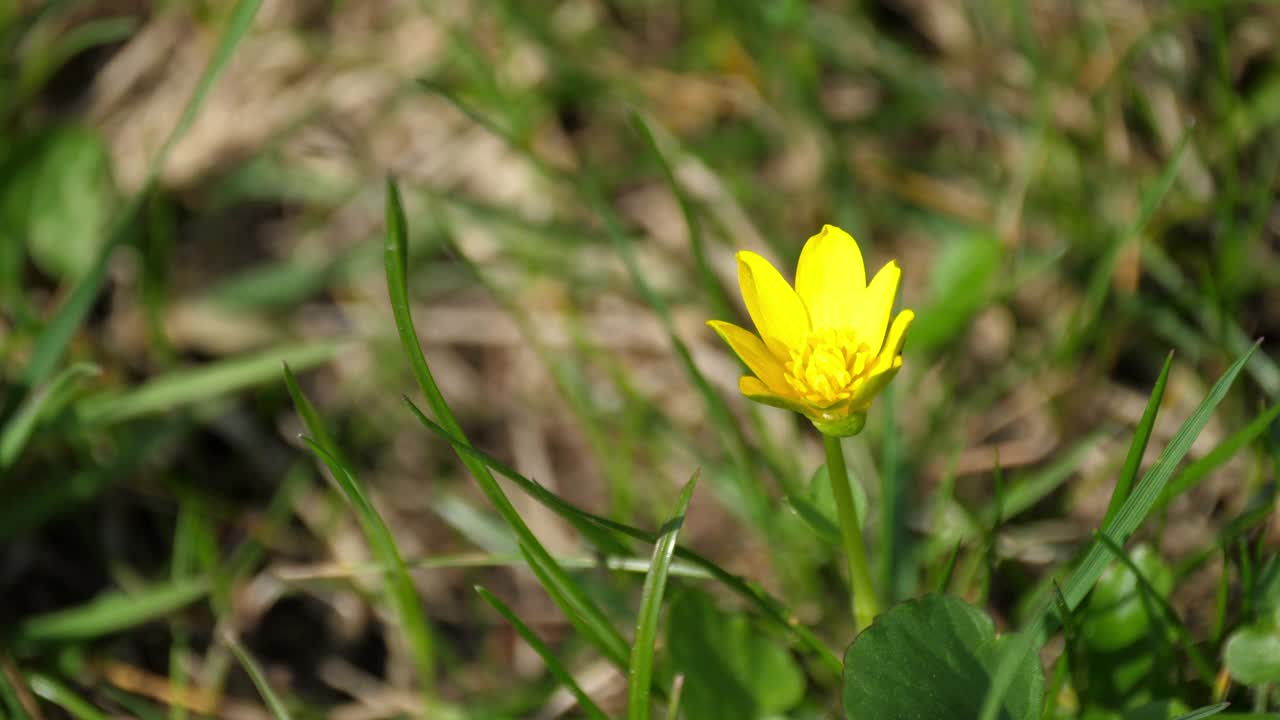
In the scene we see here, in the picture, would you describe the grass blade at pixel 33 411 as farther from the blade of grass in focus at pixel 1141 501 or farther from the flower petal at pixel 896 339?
the blade of grass in focus at pixel 1141 501

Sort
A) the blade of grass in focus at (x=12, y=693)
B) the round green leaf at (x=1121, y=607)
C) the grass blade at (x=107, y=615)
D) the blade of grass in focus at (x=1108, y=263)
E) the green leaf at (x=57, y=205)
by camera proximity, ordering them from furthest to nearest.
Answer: the green leaf at (x=57, y=205), the grass blade at (x=107, y=615), the blade of grass in focus at (x=1108, y=263), the blade of grass in focus at (x=12, y=693), the round green leaf at (x=1121, y=607)

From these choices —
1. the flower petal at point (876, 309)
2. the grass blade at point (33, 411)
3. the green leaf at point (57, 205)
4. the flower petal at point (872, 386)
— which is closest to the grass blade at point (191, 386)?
the grass blade at point (33, 411)

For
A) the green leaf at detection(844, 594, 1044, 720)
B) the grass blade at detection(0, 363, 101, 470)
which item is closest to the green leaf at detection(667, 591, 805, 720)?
the green leaf at detection(844, 594, 1044, 720)

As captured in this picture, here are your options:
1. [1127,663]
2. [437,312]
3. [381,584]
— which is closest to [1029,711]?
[1127,663]

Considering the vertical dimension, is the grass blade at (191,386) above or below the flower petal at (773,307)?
below

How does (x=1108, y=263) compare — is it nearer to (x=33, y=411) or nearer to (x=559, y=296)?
(x=559, y=296)

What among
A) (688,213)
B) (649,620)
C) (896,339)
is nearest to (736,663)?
(649,620)

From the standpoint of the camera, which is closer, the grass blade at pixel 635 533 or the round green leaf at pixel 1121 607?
the grass blade at pixel 635 533

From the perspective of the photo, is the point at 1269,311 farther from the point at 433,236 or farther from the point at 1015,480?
the point at 433,236
